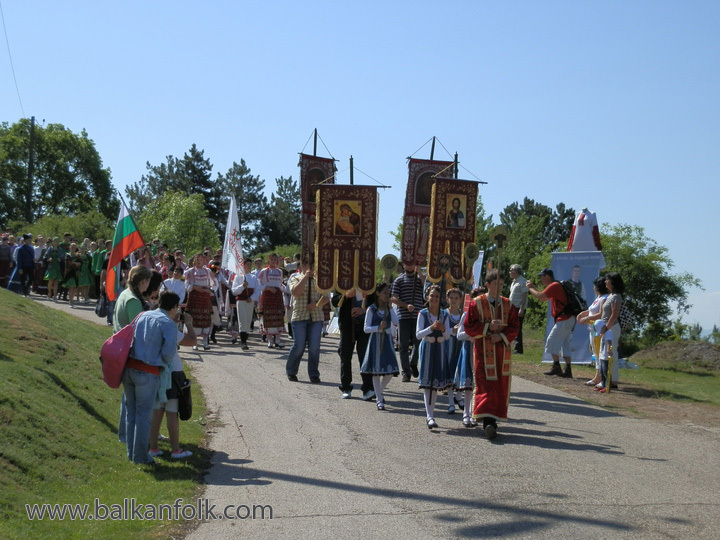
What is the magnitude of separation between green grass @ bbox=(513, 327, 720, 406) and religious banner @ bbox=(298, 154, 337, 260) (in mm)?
5288

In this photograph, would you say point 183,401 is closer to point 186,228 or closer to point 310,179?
point 310,179

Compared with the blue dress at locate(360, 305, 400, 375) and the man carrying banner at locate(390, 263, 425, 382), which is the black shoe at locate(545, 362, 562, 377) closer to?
the man carrying banner at locate(390, 263, 425, 382)

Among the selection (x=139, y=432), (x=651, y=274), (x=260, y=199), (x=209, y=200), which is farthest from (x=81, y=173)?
(x=139, y=432)

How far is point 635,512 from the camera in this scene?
6.84 meters

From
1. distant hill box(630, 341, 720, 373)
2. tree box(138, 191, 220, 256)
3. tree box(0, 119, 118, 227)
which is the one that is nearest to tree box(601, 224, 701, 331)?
distant hill box(630, 341, 720, 373)

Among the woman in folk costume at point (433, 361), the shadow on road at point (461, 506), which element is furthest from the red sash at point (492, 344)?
the shadow on road at point (461, 506)

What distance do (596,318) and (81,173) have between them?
71675 mm

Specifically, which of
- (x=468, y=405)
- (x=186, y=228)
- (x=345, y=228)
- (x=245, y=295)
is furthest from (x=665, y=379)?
(x=186, y=228)

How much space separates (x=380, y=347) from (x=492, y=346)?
2305 millimetres

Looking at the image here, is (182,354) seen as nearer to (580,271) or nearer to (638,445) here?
(580,271)

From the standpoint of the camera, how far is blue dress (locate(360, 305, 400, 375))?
12.0 m

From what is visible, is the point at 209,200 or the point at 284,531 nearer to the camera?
the point at 284,531

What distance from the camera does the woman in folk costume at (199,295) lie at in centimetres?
1867

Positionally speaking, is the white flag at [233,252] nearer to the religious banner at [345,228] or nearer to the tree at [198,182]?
the religious banner at [345,228]
